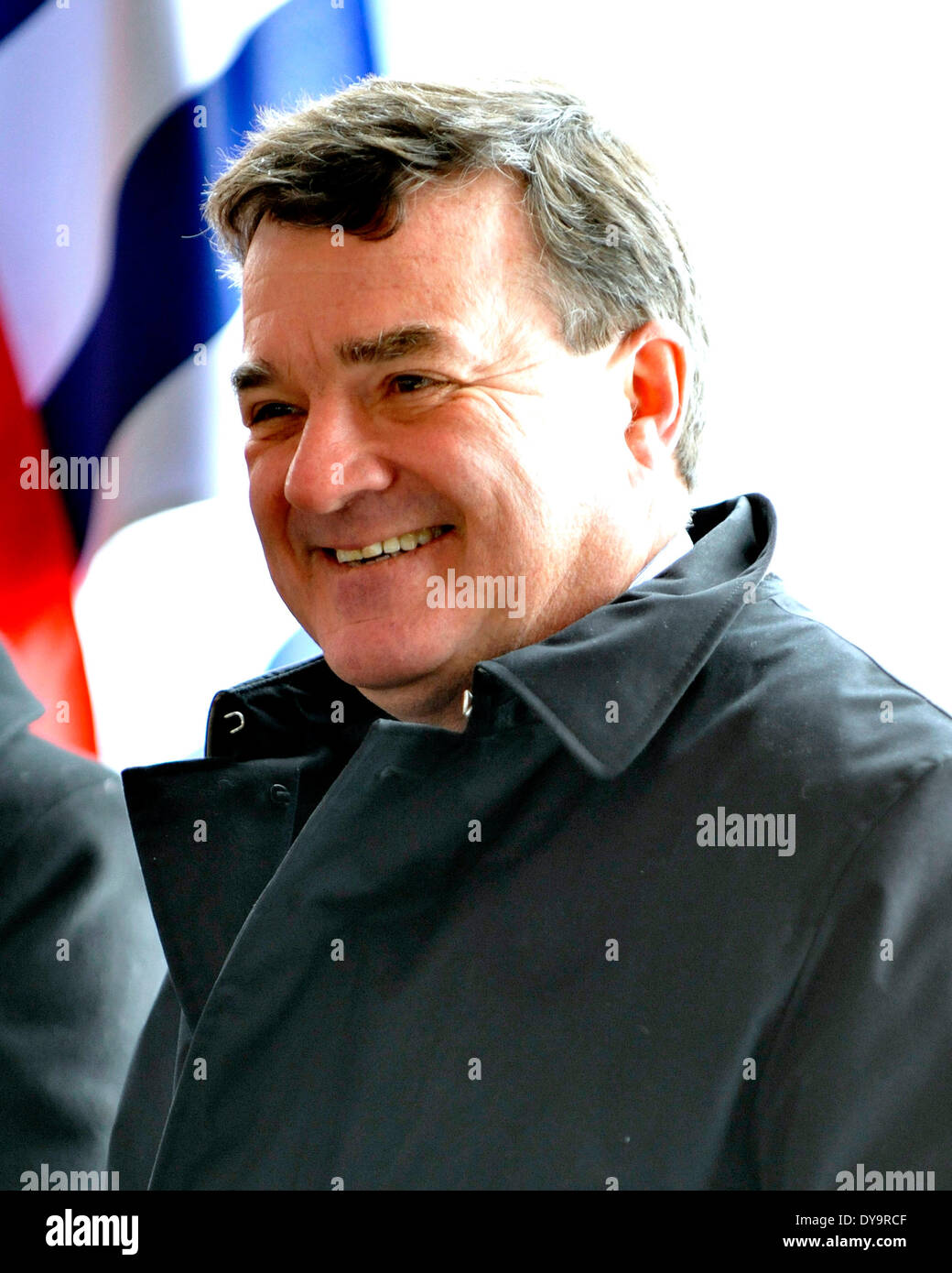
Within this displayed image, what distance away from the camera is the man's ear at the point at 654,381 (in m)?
1.14

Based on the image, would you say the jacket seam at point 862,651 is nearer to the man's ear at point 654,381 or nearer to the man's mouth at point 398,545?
the man's ear at point 654,381

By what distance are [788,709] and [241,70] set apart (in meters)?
1.60

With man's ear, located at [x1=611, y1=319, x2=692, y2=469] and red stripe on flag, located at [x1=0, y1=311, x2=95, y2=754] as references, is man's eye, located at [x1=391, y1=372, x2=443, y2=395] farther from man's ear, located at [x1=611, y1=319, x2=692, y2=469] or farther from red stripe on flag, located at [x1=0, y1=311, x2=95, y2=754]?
red stripe on flag, located at [x1=0, y1=311, x2=95, y2=754]

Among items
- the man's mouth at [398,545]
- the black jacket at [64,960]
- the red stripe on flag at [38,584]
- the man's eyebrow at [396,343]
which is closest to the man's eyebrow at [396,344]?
the man's eyebrow at [396,343]

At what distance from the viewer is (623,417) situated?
3.72 feet

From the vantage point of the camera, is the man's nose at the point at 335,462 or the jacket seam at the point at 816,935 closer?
the jacket seam at the point at 816,935

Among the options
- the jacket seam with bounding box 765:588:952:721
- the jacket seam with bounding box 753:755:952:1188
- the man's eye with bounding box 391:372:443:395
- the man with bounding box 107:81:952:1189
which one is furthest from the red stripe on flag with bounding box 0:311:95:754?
the jacket seam with bounding box 753:755:952:1188

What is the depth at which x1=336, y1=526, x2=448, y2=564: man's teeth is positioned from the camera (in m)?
1.09

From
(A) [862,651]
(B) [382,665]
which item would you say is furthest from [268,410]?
(A) [862,651]

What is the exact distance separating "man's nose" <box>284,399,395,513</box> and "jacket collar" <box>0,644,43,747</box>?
2.35 ft

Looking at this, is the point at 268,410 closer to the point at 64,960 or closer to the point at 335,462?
the point at 335,462

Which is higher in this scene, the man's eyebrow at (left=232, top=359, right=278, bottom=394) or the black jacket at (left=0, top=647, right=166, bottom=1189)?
the man's eyebrow at (left=232, top=359, right=278, bottom=394)

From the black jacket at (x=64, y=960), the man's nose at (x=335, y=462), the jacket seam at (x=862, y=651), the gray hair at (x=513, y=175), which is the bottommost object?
the black jacket at (x=64, y=960)
